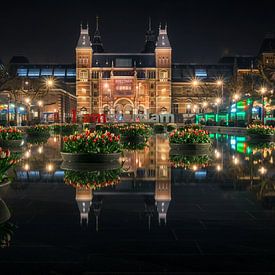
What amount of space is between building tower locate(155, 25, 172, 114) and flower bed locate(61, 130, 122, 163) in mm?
99258

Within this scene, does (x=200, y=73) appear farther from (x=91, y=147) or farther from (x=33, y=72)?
(x=91, y=147)

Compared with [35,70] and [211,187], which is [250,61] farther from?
[211,187]

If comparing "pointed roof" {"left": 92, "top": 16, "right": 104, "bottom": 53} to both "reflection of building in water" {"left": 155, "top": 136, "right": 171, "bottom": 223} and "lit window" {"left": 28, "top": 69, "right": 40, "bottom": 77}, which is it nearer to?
"lit window" {"left": 28, "top": 69, "right": 40, "bottom": 77}

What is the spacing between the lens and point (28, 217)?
653cm

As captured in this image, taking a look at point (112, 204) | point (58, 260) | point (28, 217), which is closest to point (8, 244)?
point (58, 260)

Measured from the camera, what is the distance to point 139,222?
6195 mm

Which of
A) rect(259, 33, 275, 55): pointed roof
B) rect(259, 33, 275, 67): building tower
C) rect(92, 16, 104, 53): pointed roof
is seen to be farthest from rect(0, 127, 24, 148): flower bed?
rect(92, 16, 104, 53): pointed roof

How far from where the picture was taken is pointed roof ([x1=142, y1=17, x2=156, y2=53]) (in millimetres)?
124125

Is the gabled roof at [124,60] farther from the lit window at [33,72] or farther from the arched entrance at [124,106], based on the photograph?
the lit window at [33,72]

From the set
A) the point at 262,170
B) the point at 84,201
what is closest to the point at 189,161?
the point at 262,170

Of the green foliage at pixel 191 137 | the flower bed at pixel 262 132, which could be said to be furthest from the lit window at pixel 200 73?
the green foliage at pixel 191 137

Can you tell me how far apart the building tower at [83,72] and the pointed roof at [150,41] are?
17628mm

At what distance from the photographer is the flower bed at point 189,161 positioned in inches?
520

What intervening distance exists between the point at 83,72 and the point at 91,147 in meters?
103
